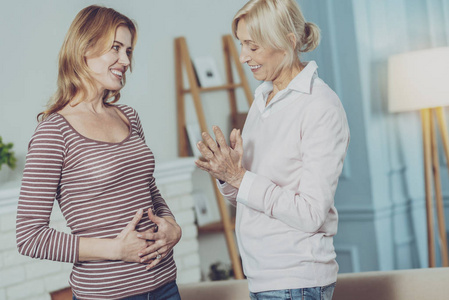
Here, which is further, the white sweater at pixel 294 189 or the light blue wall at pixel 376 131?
the light blue wall at pixel 376 131

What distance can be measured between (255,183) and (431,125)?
2.69 metres

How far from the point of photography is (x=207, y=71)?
4.43m

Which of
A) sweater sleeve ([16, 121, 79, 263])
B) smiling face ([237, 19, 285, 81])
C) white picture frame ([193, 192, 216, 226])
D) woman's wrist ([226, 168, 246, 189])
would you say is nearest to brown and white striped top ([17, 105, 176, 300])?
sweater sleeve ([16, 121, 79, 263])

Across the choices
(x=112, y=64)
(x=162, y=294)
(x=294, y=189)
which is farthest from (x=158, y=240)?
(x=112, y=64)

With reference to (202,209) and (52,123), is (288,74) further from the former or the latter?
(202,209)

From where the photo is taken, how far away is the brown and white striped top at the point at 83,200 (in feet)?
4.81

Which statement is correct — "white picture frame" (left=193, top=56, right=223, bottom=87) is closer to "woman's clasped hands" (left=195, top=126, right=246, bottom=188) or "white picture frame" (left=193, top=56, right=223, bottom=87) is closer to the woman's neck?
the woman's neck

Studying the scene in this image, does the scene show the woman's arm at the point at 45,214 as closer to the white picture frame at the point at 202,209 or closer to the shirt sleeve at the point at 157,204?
the shirt sleeve at the point at 157,204

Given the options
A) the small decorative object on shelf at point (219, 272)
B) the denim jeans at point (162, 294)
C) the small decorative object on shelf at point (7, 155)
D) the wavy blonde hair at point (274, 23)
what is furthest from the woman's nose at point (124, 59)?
the small decorative object on shelf at point (219, 272)

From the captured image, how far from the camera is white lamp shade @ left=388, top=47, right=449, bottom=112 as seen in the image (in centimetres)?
365

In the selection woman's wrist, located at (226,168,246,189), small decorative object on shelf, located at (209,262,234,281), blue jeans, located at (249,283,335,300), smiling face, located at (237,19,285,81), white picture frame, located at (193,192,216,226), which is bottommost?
small decorative object on shelf, located at (209,262,234,281)

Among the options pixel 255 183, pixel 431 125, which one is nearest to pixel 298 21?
pixel 255 183

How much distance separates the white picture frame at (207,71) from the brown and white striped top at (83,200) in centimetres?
280

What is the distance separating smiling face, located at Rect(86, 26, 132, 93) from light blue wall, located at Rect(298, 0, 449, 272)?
2.74 meters
